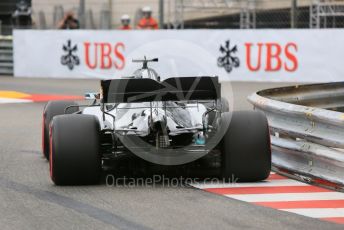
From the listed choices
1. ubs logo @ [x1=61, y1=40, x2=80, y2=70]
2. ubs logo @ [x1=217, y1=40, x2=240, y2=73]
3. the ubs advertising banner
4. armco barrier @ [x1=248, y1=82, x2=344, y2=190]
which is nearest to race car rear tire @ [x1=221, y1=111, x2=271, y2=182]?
armco barrier @ [x1=248, y1=82, x2=344, y2=190]

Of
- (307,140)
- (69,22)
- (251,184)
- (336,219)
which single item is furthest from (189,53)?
(336,219)

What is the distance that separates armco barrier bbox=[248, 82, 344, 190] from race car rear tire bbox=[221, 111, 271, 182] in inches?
21.5

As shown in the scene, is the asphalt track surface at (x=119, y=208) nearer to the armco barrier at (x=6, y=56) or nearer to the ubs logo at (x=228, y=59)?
the ubs logo at (x=228, y=59)

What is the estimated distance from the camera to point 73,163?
8.21 m

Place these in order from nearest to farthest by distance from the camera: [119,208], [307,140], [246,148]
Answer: [119,208]
[246,148]
[307,140]

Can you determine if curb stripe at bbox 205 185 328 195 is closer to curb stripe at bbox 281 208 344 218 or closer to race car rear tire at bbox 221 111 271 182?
race car rear tire at bbox 221 111 271 182

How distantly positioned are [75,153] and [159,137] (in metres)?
0.78

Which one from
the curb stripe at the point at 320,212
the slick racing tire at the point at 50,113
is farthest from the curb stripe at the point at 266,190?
the slick racing tire at the point at 50,113

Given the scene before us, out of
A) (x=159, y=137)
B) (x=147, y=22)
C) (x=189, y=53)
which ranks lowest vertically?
(x=159, y=137)

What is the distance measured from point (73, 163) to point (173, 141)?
0.97 metres

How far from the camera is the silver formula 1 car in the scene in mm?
8258

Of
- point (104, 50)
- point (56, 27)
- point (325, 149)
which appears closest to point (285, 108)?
point (325, 149)

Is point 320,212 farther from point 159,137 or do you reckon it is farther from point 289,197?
point 159,137

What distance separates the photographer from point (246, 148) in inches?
327
